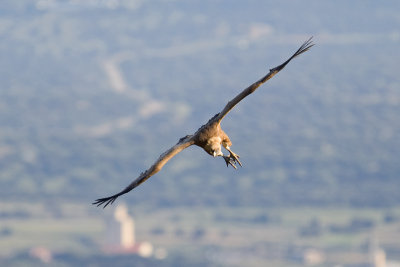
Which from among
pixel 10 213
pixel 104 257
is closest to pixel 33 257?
pixel 104 257

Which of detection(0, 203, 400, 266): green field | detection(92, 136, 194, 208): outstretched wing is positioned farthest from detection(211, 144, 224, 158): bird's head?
detection(0, 203, 400, 266): green field

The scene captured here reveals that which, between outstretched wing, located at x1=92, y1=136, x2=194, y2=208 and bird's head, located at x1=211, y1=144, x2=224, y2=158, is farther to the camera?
bird's head, located at x1=211, y1=144, x2=224, y2=158

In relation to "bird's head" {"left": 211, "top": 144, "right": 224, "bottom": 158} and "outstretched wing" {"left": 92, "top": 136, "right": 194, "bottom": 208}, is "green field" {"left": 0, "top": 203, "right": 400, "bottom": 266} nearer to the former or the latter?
"bird's head" {"left": 211, "top": 144, "right": 224, "bottom": 158}

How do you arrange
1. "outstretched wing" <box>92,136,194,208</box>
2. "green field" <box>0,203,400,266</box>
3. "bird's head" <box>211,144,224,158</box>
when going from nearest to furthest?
1. "outstretched wing" <box>92,136,194,208</box>
2. "bird's head" <box>211,144,224,158</box>
3. "green field" <box>0,203,400,266</box>

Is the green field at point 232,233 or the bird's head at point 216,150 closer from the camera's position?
the bird's head at point 216,150

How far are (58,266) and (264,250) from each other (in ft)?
84.8

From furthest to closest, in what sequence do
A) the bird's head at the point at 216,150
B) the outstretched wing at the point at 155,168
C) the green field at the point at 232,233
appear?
the green field at the point at 232,233 → the bird's head at the point at 216,150 → the outstretched wing at the point at 155,168

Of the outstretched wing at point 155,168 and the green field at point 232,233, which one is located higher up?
the green field at point 232,233

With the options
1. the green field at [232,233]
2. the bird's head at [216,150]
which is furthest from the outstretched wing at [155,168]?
the green field at [232,233]

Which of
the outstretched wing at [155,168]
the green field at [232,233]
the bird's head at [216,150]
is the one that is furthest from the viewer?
the green field at [232,233]

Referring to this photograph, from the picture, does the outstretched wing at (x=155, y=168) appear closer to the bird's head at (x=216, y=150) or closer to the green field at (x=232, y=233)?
the bird's head at (x=216, y=150)

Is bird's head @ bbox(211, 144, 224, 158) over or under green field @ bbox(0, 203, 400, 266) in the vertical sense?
under

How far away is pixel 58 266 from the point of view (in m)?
168

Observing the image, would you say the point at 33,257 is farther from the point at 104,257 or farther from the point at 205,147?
the point at 205,147
